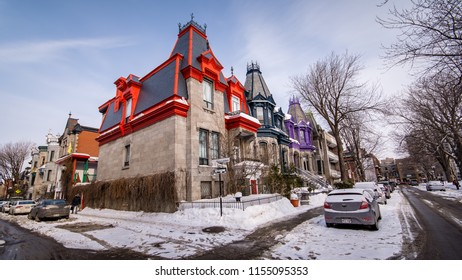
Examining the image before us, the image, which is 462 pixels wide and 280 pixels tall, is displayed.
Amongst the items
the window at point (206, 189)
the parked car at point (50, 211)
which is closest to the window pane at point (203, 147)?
the window at point (206, 189)

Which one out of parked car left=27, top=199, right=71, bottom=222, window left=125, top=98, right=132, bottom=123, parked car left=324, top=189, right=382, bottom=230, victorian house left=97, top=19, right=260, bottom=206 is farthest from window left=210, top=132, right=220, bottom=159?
parked car left=27, top=199, right=71, bottom=222

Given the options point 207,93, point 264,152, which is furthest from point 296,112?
point 207,93

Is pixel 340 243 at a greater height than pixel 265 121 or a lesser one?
lesser

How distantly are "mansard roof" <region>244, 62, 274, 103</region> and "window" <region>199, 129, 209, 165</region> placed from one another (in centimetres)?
1001

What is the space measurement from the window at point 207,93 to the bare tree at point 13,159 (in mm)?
48940

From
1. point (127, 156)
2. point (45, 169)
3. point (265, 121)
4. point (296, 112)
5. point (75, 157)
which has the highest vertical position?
point (296, 112)

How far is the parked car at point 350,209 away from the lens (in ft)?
25.1

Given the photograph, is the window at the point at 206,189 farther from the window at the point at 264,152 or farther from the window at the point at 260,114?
the window at the point at 260,114

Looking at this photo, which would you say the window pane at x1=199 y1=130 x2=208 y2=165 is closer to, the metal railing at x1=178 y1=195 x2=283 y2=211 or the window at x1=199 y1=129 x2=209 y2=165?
the window at x1=199 y1=129 x2=209 y2=165

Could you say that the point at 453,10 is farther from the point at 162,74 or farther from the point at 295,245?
the point at 162,74

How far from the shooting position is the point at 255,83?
25.9 m

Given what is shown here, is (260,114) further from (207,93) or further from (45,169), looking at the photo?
(45,169)

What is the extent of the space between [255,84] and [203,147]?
1328cm

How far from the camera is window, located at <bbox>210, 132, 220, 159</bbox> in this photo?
53.8ft
